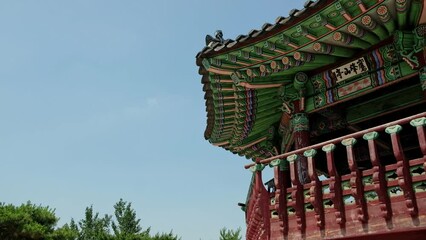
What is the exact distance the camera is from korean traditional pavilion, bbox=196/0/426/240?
4898mm

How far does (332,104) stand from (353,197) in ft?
7.66

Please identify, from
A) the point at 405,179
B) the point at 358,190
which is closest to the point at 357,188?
the point at 358,190

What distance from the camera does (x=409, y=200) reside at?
181 inches

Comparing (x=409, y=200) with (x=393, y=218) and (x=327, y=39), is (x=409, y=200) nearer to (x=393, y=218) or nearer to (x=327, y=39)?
(x=393, y=218)

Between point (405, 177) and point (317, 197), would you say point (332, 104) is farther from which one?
point (405, 177)

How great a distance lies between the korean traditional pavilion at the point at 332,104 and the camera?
490 cm

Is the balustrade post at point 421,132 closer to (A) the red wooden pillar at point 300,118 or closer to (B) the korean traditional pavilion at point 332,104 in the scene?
(B) the korean traditional pavilion at point 332,104

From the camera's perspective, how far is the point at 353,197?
16.7ft

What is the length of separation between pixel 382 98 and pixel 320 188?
3250 mm

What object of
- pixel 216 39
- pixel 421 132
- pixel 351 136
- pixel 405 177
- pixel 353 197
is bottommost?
pixel 353 197

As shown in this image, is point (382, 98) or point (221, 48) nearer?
point (221, 48)

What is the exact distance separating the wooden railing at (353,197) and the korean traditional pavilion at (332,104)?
0.01m

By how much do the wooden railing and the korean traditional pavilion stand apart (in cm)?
1

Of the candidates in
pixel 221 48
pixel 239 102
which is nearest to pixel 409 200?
pixel 221 48
